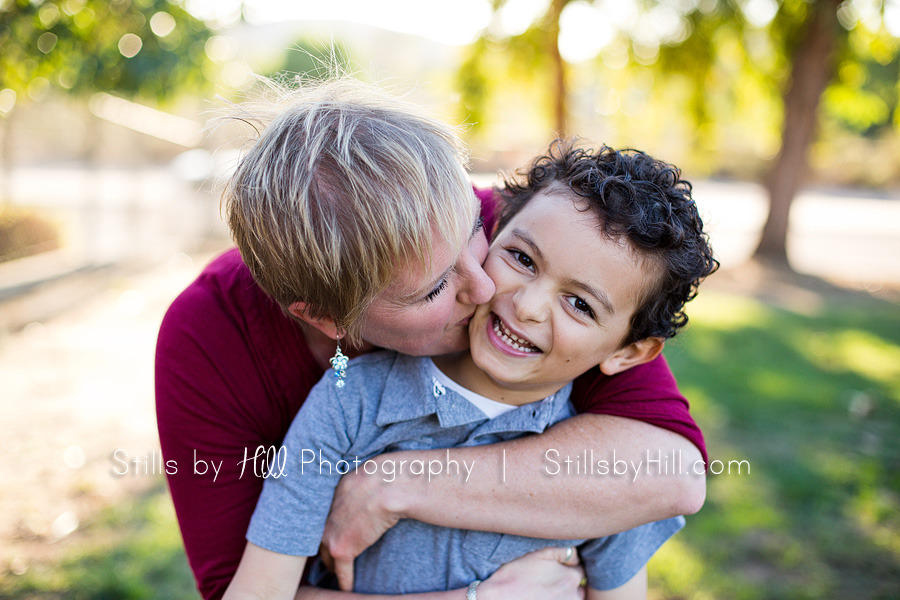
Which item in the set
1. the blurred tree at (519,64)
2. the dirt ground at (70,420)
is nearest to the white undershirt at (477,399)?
the dirt ground at (70,420)

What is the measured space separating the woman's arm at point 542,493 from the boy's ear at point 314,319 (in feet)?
1.15

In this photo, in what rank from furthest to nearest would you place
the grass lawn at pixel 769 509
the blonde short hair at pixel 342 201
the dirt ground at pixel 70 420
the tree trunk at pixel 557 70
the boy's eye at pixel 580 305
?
the tree trunk at pixel 557 70 < the dirt ground at pixel 70 420 < the grass lawn at pixel 769 509 < the boy's eye at pixel 580 305 < the blonde short hair at pixel 342 201

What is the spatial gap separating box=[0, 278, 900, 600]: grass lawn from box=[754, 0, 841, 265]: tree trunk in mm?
5219

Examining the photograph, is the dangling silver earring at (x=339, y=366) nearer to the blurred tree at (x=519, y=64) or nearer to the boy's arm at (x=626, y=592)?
the boy's arm at (x=626, y=592)

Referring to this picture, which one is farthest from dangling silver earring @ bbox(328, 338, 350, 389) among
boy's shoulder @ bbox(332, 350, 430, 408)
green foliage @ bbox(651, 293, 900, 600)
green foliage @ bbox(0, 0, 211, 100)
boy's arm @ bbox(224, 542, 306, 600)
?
green foliage @ bbox(0, 0, 211, 100)

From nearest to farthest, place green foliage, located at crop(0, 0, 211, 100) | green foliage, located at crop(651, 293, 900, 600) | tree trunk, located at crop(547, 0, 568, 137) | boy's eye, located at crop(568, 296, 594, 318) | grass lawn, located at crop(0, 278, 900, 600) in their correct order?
boy's eye, located at crop(568, 296, 594, 318) → grass lawn, located at crop(0, 278, 900, 600) → green foliage, located at crop(651, 293, 900, 600) → green foliage, located at crop(0, 0, 211, 100) → tree trunk, located at crop(547, 0, 568, 137)

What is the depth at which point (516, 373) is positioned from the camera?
1.72 meters

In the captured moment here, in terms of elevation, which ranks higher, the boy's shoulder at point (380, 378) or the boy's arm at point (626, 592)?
the boy's shoulder at point (380, 378)

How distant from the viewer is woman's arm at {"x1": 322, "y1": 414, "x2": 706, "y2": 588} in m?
1.66

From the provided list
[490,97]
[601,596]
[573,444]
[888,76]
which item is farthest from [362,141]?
[888,76]

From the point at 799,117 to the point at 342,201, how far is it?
1125 centimetres

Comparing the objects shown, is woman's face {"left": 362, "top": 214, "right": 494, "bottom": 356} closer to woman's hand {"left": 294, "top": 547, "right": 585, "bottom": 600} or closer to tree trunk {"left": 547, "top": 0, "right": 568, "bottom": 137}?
woman's hand {"left": 294, "top": 547, "right": 585, "bottom": 600}

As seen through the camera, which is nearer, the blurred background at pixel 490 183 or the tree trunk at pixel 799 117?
the blurred background at pixel 490 183

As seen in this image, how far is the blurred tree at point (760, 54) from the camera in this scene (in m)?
9.99
